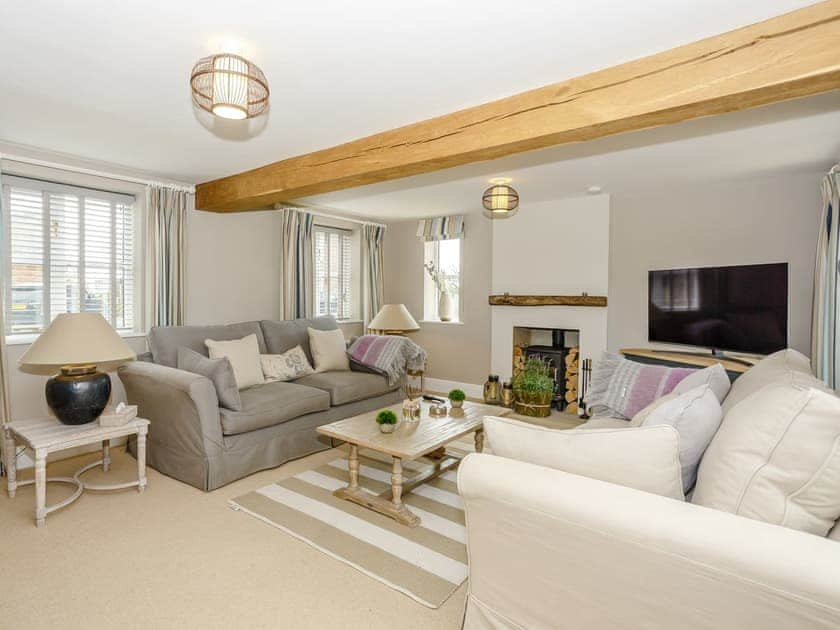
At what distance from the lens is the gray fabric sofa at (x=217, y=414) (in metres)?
2.96

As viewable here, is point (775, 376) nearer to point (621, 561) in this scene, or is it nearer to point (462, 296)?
point (621, 561)

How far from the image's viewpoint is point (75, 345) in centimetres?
271

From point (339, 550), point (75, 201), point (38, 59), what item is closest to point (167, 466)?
point (339, 550)

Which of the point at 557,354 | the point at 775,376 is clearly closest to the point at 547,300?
the point at 557,354

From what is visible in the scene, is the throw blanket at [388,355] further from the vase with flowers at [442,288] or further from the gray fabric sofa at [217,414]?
the vase with flowers at [442,288]

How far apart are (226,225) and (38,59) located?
8.32ft

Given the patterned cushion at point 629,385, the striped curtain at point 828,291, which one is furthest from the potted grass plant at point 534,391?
the striped curtain at point 828,291

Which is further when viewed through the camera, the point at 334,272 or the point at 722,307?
the point at 334,272

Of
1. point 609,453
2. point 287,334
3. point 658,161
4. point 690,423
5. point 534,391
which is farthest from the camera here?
point 534,391

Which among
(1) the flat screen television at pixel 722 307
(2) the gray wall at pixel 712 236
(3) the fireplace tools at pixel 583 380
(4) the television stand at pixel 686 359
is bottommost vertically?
(3) the fireplace tools at pixel 583 380

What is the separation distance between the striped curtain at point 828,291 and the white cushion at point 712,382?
4.93 ft

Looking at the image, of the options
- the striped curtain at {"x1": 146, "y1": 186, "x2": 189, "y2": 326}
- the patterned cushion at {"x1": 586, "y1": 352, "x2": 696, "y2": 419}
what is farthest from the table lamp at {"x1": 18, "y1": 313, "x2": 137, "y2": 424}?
the patterned cushion at {"x1": 586, "y1": 352, "x2": 696, "y2": 419}

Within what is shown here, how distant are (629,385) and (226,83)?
2.82m

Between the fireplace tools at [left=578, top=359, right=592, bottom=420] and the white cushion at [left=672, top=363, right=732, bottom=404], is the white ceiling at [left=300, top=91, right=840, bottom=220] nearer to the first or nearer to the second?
the white cushion at [left=672, top=363, right=732, bottom=404]
